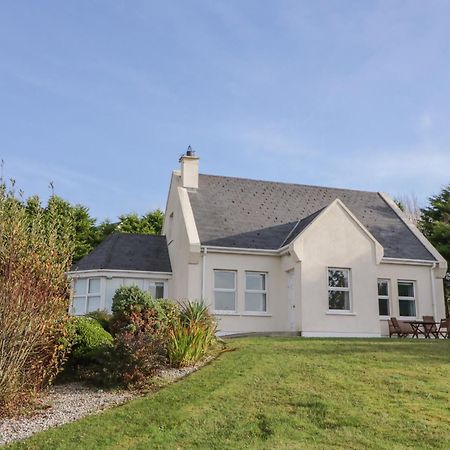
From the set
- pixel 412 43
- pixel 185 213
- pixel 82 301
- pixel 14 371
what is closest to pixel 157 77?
pixel 412 43

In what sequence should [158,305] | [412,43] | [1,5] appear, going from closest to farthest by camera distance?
[1,5] < [412,43] < [158,305]

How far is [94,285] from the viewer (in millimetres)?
24328

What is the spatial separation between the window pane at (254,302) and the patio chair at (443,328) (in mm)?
7339

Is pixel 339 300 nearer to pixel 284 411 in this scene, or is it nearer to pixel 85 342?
pixel 85 342

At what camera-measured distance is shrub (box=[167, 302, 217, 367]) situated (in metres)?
13.5

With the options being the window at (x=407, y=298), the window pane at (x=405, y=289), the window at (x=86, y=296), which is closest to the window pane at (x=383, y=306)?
the window at (x=407, y=298)

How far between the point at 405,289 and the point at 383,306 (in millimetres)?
1412

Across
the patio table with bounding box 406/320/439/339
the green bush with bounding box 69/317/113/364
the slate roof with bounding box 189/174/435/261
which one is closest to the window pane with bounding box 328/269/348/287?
the slate roof with bounding box 189/174/435/261

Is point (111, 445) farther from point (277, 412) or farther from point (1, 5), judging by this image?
point (1, 5)

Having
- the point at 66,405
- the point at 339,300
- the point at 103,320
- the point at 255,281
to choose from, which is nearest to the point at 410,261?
the point at 339,300

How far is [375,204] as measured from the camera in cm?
2989

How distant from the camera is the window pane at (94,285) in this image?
24.2 meters

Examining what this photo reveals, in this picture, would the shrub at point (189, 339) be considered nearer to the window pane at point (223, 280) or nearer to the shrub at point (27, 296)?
the shrub at point (27, 296)

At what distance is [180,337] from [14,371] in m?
4.60
